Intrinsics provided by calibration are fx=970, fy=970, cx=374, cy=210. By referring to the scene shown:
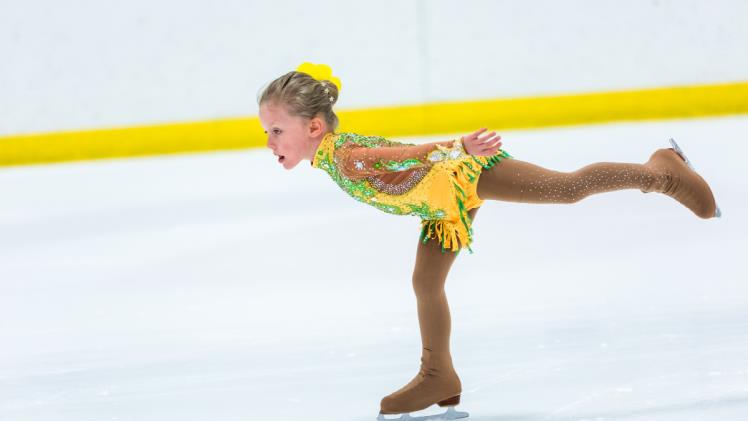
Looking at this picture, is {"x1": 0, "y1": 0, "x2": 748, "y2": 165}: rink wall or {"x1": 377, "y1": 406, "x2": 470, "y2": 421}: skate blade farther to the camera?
{"x1": 0, "y1": 0, "x2": 748, "y2": 165}: rink wall

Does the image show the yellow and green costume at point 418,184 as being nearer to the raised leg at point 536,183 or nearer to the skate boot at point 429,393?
the raised leg at point 536,183

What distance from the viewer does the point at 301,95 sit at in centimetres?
208

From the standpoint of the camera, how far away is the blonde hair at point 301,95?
6.81ft

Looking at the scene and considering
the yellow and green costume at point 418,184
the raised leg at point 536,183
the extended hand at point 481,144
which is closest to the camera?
the extended hand at point 481,144

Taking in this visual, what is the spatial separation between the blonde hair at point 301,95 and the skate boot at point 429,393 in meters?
0.58

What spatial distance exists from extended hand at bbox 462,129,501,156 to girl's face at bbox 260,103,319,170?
387mm

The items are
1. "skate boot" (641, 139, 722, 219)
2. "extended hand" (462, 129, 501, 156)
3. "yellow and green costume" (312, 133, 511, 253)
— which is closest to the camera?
"extended hand" (462, 129, 501, 156)

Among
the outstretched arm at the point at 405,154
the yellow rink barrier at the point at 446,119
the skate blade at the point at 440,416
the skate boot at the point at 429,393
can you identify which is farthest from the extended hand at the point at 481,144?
the yellow rink barrier at the point at 446,119

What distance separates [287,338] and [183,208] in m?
2.02

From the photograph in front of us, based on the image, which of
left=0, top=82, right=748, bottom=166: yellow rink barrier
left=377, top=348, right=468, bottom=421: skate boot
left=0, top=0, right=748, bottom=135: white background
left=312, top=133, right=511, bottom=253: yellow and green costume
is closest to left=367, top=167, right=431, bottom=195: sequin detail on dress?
left=312, top=133, right=511, bottom=253: yellow and green costume

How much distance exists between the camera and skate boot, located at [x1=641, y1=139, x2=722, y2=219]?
2.40 meters

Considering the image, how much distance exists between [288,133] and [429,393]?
64 cm

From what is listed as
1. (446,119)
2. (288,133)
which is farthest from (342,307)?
(446,119)

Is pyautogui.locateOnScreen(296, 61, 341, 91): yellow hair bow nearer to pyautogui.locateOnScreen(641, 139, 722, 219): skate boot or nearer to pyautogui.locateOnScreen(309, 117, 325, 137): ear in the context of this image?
pyautogui.locateOnScreen(309, 117, 325, 137): ear
